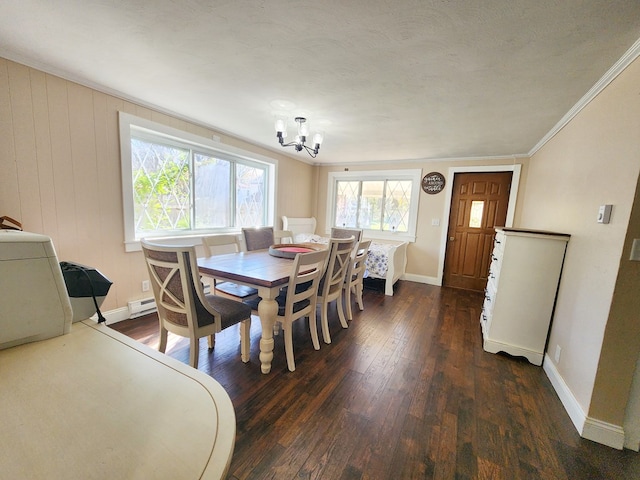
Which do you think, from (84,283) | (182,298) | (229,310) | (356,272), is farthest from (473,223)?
(84,283)

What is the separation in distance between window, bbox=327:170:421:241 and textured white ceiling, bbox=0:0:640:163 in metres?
2.03

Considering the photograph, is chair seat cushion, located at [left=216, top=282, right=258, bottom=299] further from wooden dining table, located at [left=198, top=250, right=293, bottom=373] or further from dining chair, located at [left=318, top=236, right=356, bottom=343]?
dining chair, located at [left=318, top=236, right=356, bottom=343]

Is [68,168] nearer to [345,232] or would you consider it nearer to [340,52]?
[340,52]

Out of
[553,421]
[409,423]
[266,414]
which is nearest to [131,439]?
[266,414]

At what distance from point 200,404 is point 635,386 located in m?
2.21

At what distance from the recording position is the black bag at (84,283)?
0.92 meters

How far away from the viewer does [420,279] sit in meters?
4.67

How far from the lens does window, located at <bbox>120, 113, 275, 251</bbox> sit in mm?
2682

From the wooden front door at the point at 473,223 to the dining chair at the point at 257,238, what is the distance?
120 inches

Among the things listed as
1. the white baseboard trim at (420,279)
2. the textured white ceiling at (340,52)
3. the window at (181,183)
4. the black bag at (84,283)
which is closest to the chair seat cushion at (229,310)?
the black bag at (84,283)

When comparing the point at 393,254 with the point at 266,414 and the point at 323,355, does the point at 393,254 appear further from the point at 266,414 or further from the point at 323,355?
the point at 266,414

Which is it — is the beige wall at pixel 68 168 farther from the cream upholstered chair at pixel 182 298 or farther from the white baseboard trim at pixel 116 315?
the cream upholstered chair at pixel 182 298

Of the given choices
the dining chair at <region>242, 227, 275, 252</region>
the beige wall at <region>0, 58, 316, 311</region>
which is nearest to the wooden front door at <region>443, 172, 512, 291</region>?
the dining chair at <region>242, 227, 275, 252</region>

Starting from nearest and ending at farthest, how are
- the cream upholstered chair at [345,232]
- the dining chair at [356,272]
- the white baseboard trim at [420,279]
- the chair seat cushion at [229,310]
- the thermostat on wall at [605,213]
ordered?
1. the thermostat on wall at [605,213]
2. the chair seat cushion at [229,310]
3. the dining chair at [356,272]
4. the cream upholstered chair at [345,232]
5. the white baseboard trim at [420,279]
